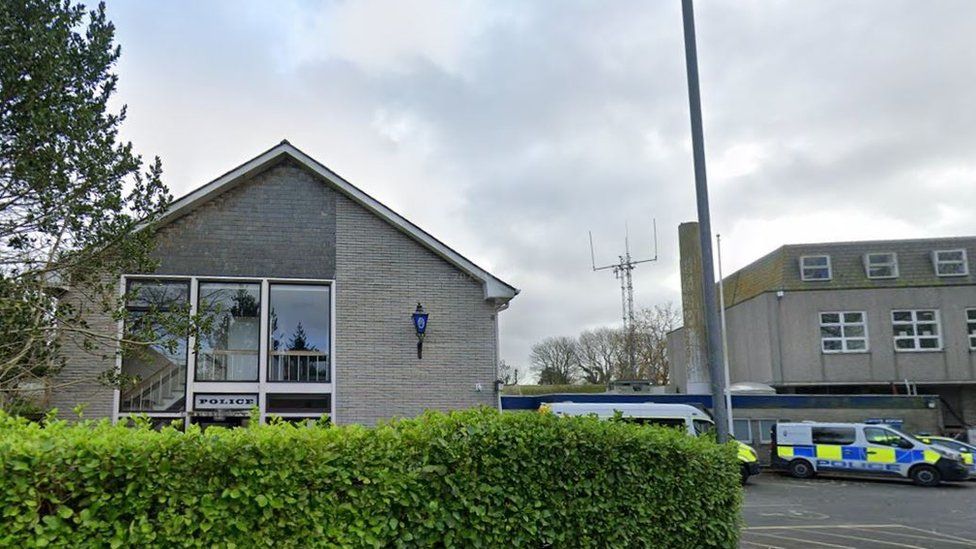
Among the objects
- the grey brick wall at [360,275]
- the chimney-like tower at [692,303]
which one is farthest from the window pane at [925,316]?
the grey brick wall at [360,275]

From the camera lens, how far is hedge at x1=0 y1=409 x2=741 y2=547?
14.5ft

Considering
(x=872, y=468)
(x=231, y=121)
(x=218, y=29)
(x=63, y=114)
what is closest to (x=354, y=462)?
(x=63, y=114)

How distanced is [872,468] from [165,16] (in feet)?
78.6

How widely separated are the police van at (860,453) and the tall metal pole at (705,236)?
61.1 feet

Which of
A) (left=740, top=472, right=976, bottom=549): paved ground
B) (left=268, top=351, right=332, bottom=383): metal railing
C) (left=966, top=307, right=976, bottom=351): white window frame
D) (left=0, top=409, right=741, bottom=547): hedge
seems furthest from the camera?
(left=966, top=307, right=976, bottom=351): white window frame

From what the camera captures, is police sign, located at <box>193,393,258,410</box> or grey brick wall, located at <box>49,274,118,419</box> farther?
police sign, located at <box>193,393,258,410</box>

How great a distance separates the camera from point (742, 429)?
2772 cm

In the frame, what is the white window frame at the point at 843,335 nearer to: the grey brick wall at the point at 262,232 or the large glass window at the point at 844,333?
the large glass window at the point at 844,333

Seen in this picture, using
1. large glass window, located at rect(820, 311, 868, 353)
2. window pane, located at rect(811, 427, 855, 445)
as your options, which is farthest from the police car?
large glass window, located at rect(820, 311, 868, 353)

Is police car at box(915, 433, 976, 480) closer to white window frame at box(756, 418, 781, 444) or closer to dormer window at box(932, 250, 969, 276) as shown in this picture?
white window frame at box(756, 418, 781, 444)

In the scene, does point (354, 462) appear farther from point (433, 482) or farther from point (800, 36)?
point (800, 36)

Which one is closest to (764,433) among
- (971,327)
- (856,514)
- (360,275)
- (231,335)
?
(856,514)

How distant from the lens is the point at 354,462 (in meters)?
5.05

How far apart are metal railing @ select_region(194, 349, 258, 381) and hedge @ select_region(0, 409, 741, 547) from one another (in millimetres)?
7810
